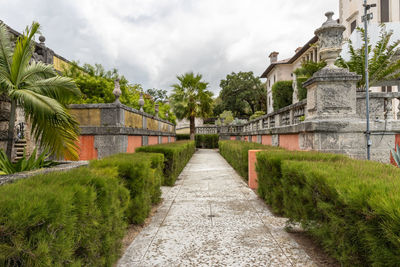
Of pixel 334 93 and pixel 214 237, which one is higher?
pixel 334 93

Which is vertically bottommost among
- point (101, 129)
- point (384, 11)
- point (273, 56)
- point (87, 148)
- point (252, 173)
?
point (252, 173)

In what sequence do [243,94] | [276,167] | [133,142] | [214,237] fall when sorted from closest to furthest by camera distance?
[214,237], [276,167], [133,142], [243,94]

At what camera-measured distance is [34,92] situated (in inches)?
178

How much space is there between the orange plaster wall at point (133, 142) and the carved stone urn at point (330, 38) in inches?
238

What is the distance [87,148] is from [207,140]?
71.1ft

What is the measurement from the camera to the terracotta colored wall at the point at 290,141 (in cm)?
639

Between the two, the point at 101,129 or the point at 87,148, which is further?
the point at 87,148

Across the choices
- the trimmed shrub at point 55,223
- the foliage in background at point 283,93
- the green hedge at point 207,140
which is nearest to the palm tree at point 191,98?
the green hedge at point 207,140

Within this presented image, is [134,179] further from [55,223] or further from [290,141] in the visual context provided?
[290,141]

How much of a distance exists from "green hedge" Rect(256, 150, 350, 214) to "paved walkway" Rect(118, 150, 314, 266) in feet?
0.99

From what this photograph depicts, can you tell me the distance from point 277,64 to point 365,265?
36093mm

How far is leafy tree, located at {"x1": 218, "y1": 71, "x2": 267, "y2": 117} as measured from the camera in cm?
4678

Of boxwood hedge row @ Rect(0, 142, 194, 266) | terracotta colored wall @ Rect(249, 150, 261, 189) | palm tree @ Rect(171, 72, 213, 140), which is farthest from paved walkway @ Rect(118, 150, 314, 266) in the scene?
palm tree @ Rect(171, 72, 213, 140)

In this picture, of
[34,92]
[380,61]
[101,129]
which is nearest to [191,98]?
[380,61]
